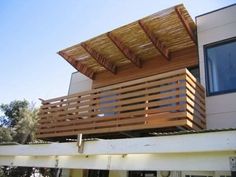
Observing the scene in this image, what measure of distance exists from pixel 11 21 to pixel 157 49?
6.05 metres

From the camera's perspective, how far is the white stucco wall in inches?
463

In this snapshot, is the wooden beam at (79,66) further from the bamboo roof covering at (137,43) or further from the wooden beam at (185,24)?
the wooden beam at (185,24)

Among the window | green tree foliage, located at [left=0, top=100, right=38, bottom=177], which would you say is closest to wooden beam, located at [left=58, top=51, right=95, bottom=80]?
the window

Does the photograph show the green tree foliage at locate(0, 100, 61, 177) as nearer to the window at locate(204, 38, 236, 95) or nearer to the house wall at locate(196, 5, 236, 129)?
the house wall at locate(196, 5, 236, 129)

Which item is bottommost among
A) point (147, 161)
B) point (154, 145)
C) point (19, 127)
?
point (147, 161)

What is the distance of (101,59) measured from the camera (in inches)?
410

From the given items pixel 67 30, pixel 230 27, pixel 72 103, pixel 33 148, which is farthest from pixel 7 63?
pixel 230 27

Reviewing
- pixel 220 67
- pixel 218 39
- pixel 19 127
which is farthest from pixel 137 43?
pixel 19 127

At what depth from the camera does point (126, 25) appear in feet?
28.0

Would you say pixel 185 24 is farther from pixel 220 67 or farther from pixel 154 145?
pixel 154 145

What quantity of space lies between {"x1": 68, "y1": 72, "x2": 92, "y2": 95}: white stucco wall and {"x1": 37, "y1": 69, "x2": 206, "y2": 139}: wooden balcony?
2.40 m

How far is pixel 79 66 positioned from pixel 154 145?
6.47m

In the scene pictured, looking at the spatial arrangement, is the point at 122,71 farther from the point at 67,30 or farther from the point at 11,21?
the point at 11,21

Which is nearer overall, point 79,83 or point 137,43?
point 137,43
